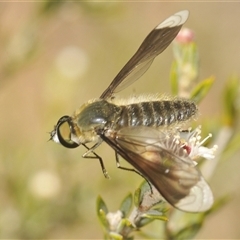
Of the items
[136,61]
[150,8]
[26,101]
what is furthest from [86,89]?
[136,61]

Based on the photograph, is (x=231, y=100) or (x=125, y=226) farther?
(x=231, y=100)

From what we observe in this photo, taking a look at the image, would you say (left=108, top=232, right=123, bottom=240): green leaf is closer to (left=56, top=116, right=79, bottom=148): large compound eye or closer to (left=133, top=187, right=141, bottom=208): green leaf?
(left=133, top=187, right=141, bottom=208): green leaf

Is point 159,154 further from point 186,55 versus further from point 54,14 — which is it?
point 54,14

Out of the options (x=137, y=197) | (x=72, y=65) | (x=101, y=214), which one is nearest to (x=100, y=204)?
(x=101, y=214)

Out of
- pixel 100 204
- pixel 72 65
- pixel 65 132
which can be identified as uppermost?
pixel 72 65

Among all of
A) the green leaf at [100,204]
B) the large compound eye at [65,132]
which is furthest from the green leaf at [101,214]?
the large compound eye at [65,132]

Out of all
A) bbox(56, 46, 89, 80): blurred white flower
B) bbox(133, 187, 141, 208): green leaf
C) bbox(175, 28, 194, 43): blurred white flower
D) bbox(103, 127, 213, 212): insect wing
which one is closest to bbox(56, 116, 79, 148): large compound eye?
bbox(103, 127, 213, 212): insect wing

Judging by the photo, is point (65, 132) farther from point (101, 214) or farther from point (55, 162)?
point (55, 162)
